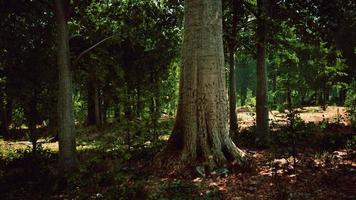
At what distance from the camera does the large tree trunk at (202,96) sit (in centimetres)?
830

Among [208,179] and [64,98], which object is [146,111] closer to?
[64,98]

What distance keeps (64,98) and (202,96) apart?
403cm

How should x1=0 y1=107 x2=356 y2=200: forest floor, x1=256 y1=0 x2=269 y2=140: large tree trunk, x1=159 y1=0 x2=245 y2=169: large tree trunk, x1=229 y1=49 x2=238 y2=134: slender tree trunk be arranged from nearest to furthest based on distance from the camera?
1. x1=0 y1=107 x2=356 y2=200: forest floor
2. x1=159 y1=0 x2=245 y2=169: large tree trunk
3. x1=256 y1=0 x2=269 y2=140: large tree trunk
4. x1=229 y1=49 x2=238 y2=134: slender tree trunk

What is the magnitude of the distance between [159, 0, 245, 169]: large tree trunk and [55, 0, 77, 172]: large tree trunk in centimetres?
301

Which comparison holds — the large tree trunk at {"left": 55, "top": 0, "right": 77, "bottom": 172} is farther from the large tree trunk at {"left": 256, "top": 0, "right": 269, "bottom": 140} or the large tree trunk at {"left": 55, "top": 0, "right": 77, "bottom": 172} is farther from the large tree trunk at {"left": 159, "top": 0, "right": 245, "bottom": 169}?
the large tree trunk at {"left": 256, "top": 0, "right": 269, "bottom": 140}

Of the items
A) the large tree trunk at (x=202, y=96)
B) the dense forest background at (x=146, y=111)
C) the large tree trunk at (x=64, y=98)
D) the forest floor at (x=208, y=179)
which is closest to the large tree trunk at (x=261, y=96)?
the dense forest background at (x=146, y=111)

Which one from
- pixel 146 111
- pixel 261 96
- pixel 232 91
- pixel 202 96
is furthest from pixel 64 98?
pixel 232 91

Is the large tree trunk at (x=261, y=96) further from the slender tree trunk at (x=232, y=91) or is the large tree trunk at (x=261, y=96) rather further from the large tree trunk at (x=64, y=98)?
the large tree trunk at (x=64, y=98)

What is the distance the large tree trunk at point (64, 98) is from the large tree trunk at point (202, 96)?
9.89 feet

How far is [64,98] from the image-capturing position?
9.48 metres

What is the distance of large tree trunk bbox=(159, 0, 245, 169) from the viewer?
27.2 ft

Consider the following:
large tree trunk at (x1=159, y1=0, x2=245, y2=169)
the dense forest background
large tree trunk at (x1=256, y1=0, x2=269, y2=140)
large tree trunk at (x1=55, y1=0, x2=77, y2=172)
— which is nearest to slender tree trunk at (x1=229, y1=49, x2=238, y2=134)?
the dense forest background

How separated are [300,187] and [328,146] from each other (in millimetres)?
4852

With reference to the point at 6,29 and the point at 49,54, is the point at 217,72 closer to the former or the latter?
the point at 49,54
